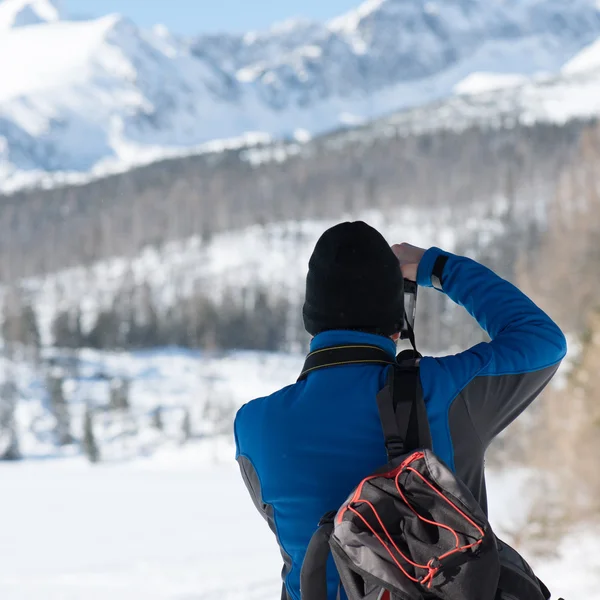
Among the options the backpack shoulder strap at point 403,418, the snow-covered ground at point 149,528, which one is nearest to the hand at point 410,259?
the backpack shoulder strap at point 403,418

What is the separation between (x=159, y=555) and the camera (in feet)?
53.7

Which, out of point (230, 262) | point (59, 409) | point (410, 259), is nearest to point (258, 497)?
point (410, 259)

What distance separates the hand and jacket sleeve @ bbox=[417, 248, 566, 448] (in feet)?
0.44

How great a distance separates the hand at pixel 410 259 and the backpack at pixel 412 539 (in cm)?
40

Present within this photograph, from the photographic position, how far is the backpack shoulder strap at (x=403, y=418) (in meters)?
1.35

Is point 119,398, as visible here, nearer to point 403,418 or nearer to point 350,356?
point 350,356

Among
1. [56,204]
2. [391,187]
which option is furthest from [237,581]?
[56,204]

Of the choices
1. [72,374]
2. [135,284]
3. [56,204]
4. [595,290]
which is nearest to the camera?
[595,290]

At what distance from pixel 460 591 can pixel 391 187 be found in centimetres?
10194

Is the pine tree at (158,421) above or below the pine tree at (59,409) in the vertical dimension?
below

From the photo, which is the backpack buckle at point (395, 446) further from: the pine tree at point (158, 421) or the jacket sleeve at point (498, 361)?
the pine tree at point (158, 421)

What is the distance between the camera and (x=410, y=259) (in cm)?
169

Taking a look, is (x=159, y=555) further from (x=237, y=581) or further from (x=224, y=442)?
(x=224, y=442)

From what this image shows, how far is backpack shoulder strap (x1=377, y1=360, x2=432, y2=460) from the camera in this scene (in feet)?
4.42
